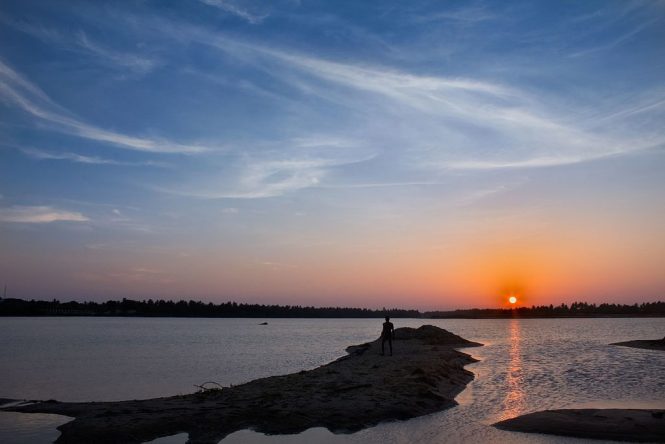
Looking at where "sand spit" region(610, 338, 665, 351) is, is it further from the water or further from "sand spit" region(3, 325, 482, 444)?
"sand spit" region(3, 325, 482, 444)

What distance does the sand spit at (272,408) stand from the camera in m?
17.8

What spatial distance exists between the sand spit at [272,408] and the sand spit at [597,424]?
405cm

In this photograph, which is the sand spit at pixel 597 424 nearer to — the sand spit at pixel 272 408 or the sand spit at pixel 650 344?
the sand spit at pixel 272 408

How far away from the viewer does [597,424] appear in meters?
18.1

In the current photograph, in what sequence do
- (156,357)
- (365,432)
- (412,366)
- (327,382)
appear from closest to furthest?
1. (365,432)
2. (327,382)
3. (412,366)
4. (156,357)

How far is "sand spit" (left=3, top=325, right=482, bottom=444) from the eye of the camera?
17.8m

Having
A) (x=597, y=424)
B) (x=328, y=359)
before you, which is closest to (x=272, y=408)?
(x=597, y=424)

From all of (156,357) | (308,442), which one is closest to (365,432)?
(308,442)

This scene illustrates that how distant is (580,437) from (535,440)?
1.61 m

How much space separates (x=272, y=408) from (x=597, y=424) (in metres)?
11.4

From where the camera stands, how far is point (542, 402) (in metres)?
23.8

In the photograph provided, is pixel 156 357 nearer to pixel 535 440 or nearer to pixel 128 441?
pixel 128 441

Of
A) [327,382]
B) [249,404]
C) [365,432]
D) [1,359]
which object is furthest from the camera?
[1,359]

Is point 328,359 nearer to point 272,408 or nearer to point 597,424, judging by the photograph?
Answer: point 272,408
